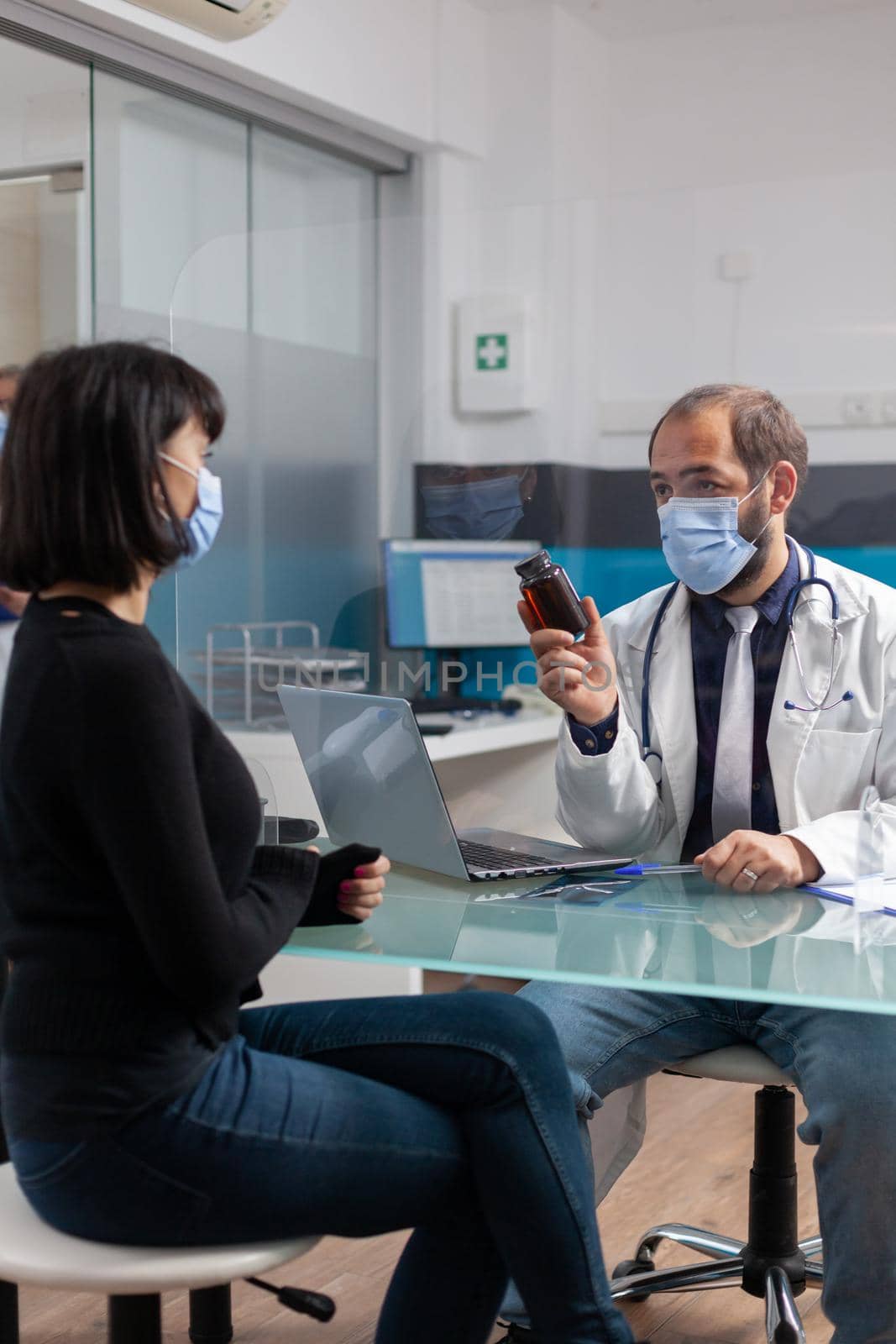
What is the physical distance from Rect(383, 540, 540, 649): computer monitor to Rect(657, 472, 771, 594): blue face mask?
1.48 ft

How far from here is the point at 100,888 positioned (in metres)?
1.18

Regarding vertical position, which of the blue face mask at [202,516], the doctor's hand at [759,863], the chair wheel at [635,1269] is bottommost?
the chair wheel at [635,1269]

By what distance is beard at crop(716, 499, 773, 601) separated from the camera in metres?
1.94

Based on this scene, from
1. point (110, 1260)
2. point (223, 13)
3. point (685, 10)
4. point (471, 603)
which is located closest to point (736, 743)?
point (471, 603)

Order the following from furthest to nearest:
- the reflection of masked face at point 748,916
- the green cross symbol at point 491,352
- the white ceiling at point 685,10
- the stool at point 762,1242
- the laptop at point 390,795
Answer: the white ceiling at point 685,10
the green cross symbol at point 491,352
the stool at point 762,1242
the laptop at point 390,795
the reflection of masked face at point 748,916

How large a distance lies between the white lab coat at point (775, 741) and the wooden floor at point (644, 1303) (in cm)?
41

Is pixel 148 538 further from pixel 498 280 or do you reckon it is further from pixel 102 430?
pixel 498 280

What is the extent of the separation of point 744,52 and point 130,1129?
144 inches

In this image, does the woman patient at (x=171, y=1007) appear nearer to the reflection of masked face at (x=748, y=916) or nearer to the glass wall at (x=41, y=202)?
the reflection of masked face at (x=748, y=916)

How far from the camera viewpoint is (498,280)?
96.1 inches

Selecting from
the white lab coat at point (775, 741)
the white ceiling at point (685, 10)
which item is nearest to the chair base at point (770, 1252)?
the white lab coat at point (775, 741)

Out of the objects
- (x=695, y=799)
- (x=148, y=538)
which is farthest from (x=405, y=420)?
(x=148, y=538)

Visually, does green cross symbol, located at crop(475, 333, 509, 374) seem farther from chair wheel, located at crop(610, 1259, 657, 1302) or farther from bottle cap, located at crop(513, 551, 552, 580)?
chair wheel, located at crop(610, 1259, 657, 1302)

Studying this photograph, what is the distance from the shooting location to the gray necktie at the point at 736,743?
6.31ft
